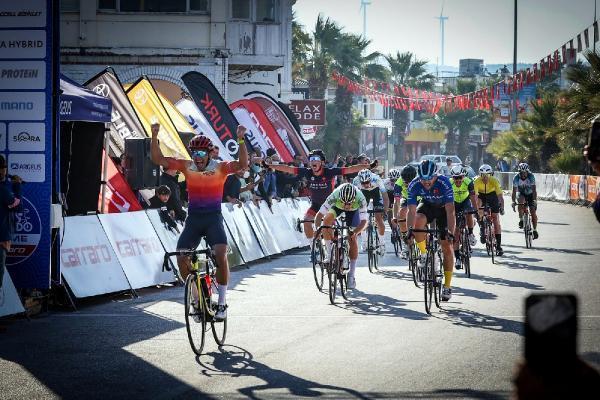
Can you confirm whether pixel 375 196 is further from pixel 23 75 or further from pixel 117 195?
pixel 23 75

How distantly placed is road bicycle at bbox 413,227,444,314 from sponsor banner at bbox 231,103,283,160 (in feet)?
57.0

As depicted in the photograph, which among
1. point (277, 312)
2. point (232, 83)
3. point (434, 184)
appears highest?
point (232, 83)

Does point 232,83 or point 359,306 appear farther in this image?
point 232,83

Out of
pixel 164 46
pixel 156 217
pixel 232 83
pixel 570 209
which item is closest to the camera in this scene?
pixel 156 217

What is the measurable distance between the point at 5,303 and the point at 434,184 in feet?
18.4

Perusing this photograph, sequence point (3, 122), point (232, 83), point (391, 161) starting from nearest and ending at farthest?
point (3, 122) < point (232, 83) < point (391, 161)

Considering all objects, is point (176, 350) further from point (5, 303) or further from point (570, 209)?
point (570, 209)

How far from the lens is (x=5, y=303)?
12.6 meters

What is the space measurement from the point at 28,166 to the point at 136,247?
2.92 metres

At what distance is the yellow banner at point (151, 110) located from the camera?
2223 centimetres

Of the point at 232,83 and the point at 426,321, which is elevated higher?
the point at 232,83

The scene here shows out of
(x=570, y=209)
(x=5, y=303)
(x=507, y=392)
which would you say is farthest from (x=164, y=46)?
(x=507, y=392)

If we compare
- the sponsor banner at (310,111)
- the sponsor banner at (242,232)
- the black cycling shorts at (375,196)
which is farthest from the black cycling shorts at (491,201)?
the sponsor banner at (310,111)

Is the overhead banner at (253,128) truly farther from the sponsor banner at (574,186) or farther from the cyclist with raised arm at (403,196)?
the sponsor banner at (574,186)
